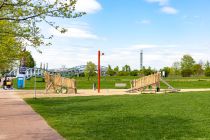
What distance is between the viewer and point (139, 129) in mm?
11156

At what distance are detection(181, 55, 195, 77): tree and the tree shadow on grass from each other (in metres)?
101

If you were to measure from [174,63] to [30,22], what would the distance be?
360ft

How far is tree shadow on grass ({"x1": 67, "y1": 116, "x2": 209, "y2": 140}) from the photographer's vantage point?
10000mm

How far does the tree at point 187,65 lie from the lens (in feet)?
368

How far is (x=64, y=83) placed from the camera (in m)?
35.3

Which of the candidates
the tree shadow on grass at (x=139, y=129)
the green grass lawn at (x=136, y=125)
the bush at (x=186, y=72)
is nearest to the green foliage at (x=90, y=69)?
the bush at (x=186, y=72)

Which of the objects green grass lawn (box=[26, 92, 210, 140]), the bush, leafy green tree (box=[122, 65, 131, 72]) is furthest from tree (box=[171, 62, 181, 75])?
green grass lawn (box=[26, 92, 210, 140])

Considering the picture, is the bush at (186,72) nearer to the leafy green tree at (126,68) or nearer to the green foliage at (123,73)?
the green foliage at (123,73)

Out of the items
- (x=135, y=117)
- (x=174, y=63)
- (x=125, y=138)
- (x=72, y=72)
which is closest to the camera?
(x=125, y=138)

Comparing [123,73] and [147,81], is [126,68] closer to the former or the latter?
[123,73]

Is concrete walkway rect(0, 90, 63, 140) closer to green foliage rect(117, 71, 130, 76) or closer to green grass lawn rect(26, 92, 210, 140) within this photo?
green grass lawn rect(26, 92, 210, 140)

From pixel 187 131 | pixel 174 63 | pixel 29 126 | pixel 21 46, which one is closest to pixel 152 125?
pixel 187 131

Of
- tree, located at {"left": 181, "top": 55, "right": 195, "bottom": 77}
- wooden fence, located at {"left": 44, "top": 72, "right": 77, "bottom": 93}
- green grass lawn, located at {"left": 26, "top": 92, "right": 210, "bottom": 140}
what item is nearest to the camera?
green grass lawn, located at {"left": 26, "top": 92, "right": 210, "bottom": 140}

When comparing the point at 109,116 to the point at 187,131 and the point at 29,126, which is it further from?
the point at 187,131
